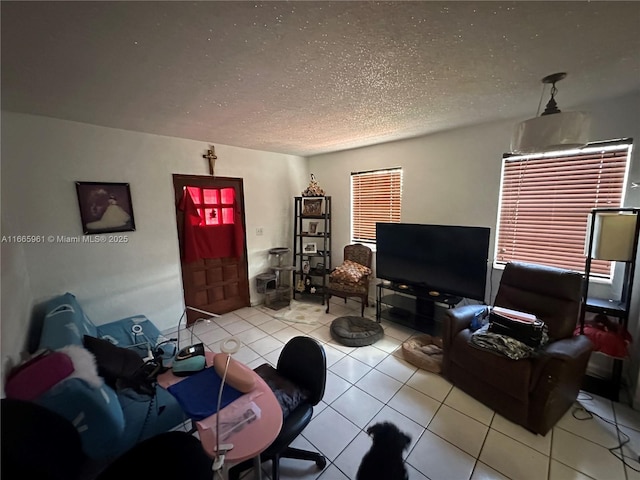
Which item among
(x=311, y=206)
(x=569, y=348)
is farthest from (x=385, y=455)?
(x=311, y=206)

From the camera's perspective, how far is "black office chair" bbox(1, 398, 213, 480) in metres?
0.84

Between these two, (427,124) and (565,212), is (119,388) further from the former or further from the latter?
(565,212)

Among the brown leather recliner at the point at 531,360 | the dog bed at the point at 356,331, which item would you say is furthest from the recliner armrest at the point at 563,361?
the dog bed at the point at 356,331

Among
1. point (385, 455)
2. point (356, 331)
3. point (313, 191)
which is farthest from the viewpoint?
point (313, 191)

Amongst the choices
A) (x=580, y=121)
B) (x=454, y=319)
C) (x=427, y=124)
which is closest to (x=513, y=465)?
(x=454, y=319)

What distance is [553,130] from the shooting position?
150cm

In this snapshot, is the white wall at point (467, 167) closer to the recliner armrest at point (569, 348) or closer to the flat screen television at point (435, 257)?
the flat screen television at point (435, 257)

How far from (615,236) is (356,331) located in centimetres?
238

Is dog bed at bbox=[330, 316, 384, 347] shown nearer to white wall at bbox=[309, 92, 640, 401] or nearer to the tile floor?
the tile floor

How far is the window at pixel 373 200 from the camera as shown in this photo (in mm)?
3506

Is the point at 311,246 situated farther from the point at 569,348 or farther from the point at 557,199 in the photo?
the point at 569,348

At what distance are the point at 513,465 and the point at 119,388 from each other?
2.43 metres

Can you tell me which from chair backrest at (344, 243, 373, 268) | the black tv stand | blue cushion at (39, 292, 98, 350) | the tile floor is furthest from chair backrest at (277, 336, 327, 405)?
chair backrest at (344, 243, 373, 268)

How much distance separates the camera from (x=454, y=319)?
2172 millimetres
